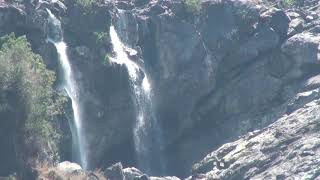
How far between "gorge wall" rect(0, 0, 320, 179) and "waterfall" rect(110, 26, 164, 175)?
0.53m

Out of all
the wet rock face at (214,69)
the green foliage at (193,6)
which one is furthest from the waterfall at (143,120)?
the green foliage at (193,6)

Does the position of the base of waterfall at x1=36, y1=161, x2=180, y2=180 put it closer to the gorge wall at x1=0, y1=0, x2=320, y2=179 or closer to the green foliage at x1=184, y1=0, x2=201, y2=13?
the gorge wall at x1=0, y1=0, x2=320, y2=179

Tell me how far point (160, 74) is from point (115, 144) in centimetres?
773

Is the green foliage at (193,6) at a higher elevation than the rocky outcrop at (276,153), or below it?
higher

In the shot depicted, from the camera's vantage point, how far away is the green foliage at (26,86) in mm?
51375

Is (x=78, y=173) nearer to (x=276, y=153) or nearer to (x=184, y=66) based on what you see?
(x=276, y=153)

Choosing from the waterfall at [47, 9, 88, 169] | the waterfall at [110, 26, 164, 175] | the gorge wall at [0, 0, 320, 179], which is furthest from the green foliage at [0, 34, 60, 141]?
the waterfall at [110, 26, 164, 175]

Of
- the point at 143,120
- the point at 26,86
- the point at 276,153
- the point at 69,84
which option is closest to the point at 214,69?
the point at 143,120

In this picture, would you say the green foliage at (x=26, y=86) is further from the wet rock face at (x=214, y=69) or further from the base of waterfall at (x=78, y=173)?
the wet rock face at (x=214, y=69)

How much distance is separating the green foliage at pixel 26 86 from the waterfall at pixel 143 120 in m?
12.7

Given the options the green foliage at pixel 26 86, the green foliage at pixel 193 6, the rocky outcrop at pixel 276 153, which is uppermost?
the green foliage at pixel 193 6

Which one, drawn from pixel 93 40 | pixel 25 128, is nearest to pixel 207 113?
pixel 93 40

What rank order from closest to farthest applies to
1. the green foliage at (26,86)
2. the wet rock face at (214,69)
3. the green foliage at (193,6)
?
the green foliage at (26,86)
the wet rock face at (214,69)
the green foliage at (193,6)

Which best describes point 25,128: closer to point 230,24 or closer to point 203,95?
point 203,95
